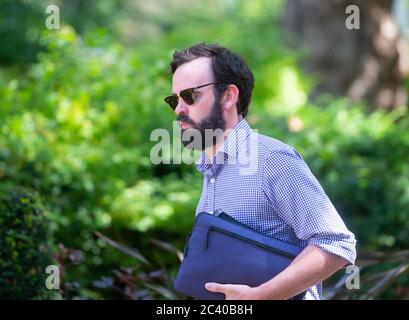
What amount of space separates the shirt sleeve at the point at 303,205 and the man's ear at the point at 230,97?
0.94 feet

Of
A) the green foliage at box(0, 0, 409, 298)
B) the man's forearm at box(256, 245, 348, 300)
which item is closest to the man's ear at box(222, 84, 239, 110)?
the man's forearm at box(256, 245, 348, 300)

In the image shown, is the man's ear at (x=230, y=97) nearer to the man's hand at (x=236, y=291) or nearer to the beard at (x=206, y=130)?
the beard at (x=206, y=130)

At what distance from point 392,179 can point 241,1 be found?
17.9 meters

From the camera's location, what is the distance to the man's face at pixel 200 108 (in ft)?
9.18

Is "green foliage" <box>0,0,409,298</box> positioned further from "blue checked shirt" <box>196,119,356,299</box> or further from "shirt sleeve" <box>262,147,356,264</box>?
"shirt sleeve" <box>262,147,356,264</box>

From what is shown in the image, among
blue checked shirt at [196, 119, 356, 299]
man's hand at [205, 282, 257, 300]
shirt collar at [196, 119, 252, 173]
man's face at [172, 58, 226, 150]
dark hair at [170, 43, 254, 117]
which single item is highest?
dark hair at [170, 43, 254, 117]

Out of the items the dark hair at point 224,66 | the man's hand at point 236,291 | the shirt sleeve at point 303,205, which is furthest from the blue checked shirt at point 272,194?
the man's hand at point 236,291

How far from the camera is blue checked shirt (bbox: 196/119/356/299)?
2.53m

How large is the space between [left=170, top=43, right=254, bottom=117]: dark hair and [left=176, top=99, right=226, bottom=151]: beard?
3.1 inches

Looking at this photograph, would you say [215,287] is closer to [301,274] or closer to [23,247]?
[301,274]

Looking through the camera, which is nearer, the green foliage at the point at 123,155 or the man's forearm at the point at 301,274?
the man's forearm at the point at 301,274

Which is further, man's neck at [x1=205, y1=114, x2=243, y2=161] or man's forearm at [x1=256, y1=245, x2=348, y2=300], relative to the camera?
man's neck at [x1=205, y1=114, x2=243, y2=161]

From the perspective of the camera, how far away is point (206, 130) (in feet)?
→ 9.12

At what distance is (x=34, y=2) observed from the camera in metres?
12.3
